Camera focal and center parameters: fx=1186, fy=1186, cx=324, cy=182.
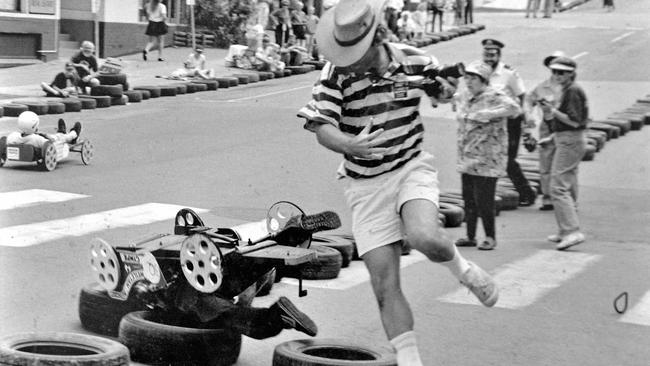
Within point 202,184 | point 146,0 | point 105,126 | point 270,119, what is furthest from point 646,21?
point 202,184

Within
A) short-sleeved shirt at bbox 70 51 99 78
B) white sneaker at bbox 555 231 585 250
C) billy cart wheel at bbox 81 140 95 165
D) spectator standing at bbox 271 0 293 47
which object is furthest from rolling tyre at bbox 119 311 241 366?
spectator standing at bbox 271 0 293 47

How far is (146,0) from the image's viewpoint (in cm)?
3572

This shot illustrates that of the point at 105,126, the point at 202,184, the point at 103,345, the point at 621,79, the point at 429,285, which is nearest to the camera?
the point at 103,345

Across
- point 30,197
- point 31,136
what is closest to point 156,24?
point 31,136

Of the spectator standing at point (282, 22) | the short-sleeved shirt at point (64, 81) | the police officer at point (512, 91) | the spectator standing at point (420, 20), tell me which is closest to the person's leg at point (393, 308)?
the police officer at point (512, 91)

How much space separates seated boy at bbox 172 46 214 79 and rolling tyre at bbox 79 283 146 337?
74.7ft

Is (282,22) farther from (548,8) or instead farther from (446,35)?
(548,8)

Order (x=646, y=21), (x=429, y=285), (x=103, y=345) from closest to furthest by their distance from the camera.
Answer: (x=103, y=345)
(x=429, y=285)
(x=646, y=21)

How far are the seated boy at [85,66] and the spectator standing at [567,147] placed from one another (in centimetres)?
1482

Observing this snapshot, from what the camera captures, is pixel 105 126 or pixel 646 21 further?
pixel 646 21

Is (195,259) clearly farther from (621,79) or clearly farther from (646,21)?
(646,21)

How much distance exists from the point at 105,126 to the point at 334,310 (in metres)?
13.1

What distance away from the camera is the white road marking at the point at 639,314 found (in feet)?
29.5

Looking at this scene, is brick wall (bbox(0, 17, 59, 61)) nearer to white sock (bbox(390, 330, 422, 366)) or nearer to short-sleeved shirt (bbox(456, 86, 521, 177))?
short-sleeved shirt (bbox(456, 86, 521, 177))
